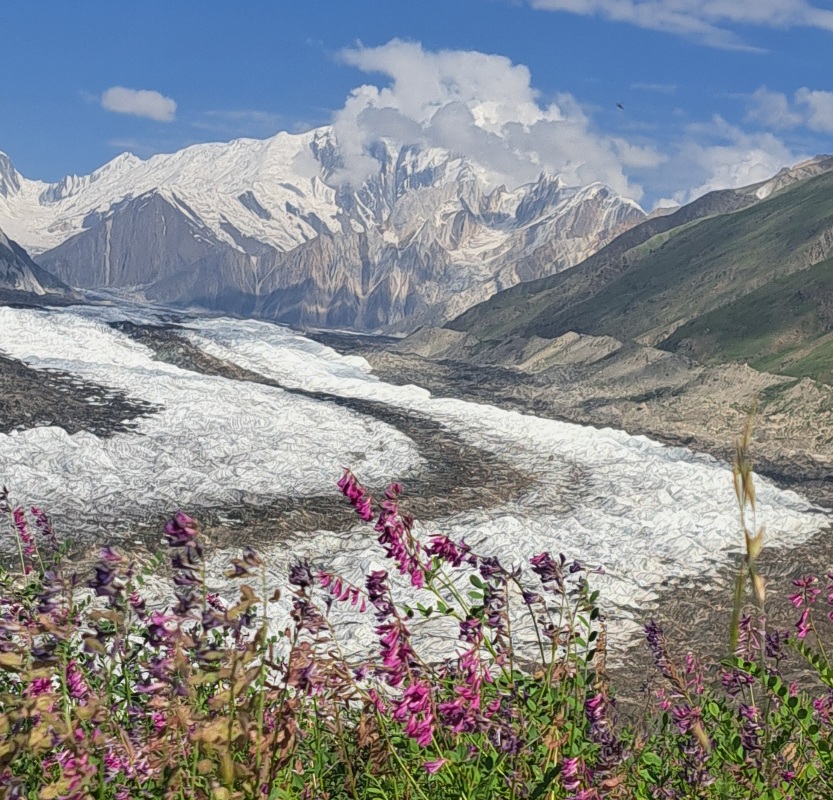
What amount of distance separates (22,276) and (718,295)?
312ft

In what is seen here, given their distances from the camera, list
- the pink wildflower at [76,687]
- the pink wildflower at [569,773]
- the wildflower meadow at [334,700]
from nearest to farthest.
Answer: the wildflower meadow at [334,700], the pink wildflower at [569,773], the pink wildflower at [76,687]

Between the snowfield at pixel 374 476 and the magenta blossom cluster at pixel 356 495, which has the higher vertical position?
the magenta blossom cluster at pixel 356 495

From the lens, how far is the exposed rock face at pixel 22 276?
121 m

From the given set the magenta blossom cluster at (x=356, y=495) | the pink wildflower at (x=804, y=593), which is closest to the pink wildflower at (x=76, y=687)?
the magenta blossom cluster at (x=356, y=495)

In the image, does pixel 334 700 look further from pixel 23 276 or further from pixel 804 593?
pixel 23 276

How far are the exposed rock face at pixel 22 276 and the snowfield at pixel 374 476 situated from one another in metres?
92.5

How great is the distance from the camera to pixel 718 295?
60344 mm

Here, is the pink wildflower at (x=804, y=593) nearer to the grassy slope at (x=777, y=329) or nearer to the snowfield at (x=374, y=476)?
the snowfield at (x=374, y=476)

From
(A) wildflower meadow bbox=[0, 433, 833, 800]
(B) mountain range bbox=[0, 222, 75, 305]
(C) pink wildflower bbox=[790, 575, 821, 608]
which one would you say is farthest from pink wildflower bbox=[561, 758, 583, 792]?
(B) mountain range bbox=[0, 222, 75, 305]

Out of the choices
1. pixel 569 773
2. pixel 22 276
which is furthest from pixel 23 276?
pixel 569 773

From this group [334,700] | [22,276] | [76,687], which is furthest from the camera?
[22,276]

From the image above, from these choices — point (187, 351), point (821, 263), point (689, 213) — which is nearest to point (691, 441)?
point (187, 351)

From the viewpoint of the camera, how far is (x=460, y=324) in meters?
92.5

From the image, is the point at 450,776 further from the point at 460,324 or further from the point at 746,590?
the point at 460,324
